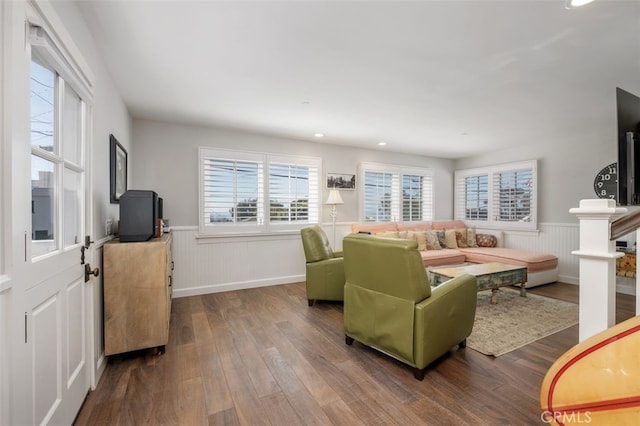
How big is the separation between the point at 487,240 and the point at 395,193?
2.01 meters

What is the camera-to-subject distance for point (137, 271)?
224cm

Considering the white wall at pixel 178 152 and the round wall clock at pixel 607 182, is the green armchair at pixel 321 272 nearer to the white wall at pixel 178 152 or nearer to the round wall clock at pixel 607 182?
the white wall at pixel 178 152

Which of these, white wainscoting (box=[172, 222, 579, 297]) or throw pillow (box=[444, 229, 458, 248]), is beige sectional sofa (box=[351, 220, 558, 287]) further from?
white wainscoting (box=[172, 222, 579, 297])

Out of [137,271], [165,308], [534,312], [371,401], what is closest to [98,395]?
[165,308]

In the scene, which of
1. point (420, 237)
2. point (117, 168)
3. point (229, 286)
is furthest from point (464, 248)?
point (117, 168)

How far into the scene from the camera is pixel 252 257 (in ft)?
14.6

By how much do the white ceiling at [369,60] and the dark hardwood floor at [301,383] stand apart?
247 cm

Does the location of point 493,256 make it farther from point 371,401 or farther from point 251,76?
point 251,76

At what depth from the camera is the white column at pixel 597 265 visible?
1.13m

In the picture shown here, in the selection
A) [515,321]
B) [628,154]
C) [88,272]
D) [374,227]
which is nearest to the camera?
[628,154]

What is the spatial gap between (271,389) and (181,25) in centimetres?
257

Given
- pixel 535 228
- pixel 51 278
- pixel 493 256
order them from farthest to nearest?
pixel 535 228 → pixel 493 256 → pixel 51 278

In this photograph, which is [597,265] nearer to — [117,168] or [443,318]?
[443,318]

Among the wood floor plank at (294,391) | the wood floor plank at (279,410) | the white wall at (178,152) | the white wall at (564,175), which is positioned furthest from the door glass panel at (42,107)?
the white wall at (564,175)
